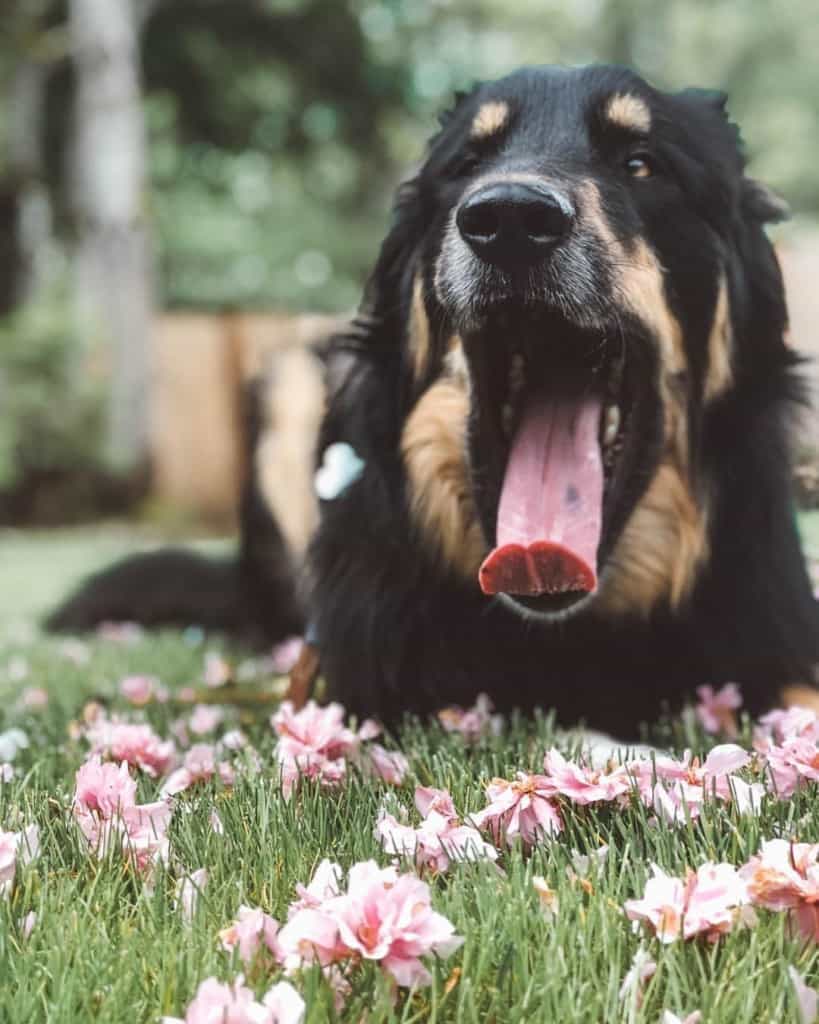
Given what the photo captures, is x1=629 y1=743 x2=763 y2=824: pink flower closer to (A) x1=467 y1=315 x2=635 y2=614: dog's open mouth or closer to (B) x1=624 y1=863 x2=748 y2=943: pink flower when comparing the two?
(B) x1=624 y1=863 x2=748 y2=943: pink flower

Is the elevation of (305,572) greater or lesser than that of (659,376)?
lesser

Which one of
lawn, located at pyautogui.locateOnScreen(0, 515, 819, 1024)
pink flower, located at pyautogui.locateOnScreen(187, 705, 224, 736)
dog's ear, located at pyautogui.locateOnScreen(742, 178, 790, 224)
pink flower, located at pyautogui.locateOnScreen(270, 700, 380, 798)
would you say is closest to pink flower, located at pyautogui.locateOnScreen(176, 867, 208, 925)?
lawn, located at pyautogui.locateOnScreen(0, 515, 819, 1024)

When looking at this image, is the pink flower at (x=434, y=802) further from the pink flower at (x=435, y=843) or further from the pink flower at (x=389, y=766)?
the pink flower at (x=389, y=766)

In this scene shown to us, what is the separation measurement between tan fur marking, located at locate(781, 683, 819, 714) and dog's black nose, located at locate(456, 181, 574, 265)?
115 centimetres

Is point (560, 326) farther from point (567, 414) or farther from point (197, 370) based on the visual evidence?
point (197, 370)

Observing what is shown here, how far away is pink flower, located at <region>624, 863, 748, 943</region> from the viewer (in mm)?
1334

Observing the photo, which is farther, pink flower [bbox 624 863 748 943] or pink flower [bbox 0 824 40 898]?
pink flower [bbox 0 824 40 898]

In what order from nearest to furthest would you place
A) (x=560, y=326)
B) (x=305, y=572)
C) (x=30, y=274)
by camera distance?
(x=560, y=326) → (x=305, y=572) → (x=30, y=274)

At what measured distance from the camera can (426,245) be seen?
287cm

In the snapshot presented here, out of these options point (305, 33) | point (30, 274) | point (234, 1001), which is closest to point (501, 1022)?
point (234, 1001)

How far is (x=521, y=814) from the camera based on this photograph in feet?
5.50

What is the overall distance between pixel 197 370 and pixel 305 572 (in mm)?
10782

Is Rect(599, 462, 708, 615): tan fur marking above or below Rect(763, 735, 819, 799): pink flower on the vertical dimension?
above

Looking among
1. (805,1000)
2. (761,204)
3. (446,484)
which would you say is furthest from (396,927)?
(761,204)
